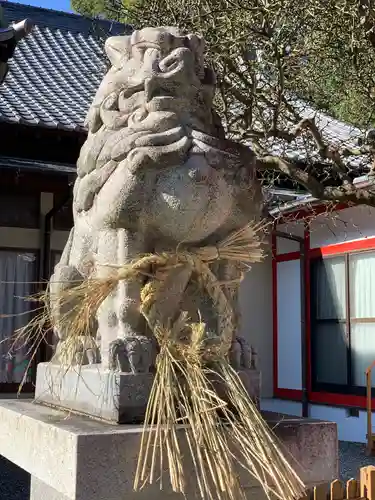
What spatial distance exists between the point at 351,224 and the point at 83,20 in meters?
8.82

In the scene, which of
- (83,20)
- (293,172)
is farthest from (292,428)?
(83,20)

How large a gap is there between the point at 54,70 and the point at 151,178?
1058cm

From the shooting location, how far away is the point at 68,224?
9.14m

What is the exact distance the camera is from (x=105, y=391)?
7.63 feet

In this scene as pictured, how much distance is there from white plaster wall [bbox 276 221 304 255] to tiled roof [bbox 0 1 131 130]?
326 centimetres

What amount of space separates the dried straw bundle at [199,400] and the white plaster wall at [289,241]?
693 cm

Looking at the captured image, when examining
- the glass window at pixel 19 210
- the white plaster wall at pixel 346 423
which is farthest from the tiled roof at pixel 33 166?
the white plaster wall at pixel 346 423

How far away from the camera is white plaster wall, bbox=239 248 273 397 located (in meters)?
9.77

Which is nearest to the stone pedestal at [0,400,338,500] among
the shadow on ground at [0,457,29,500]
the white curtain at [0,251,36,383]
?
the shadow on ground at [0,457,29,500]

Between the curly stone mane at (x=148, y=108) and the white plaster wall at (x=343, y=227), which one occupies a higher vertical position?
the white plaster wall at (x=343, y=227)

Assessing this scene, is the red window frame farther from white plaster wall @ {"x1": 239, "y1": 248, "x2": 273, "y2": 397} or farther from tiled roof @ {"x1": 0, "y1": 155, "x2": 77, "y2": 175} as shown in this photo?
tiled roof @ {"x1": 0, "y1": 155, "x2": 77, "y2": 175}

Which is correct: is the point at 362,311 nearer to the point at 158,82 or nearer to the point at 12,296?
the point at 12,296

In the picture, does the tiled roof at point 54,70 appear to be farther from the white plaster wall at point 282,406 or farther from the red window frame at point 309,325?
the white plaster wall at point 282,406

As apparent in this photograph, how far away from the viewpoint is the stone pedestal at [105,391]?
226 cm
